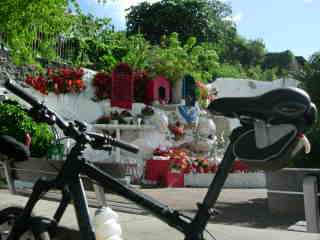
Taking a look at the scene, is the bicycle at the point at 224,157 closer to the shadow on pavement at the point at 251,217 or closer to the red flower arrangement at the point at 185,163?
the shadow on pavement at the point at 251,217

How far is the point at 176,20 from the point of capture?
47.6 metres

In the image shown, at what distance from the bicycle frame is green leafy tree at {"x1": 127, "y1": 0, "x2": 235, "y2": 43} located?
143 ft

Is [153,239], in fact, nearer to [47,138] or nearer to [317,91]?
[317,91]

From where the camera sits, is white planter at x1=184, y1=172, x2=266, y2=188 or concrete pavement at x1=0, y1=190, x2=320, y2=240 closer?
concrete pavement at x1=0, y1=190, x2=320, y2=240

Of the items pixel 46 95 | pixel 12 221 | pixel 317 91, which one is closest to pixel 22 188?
pixel 12 221

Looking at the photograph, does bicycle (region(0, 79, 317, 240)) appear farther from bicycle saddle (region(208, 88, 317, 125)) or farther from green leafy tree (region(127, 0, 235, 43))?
green leafy tree (region(127, 0, 235, 43))

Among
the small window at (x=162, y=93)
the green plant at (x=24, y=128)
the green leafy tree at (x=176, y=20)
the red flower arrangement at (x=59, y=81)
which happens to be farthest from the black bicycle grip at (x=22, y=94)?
the green leafy tree at (x=176, y=20)

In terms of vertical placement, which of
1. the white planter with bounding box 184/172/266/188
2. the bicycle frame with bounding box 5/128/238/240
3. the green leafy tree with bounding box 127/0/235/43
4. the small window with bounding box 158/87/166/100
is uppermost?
the green leafy tree with bounding box 127/0/235/43

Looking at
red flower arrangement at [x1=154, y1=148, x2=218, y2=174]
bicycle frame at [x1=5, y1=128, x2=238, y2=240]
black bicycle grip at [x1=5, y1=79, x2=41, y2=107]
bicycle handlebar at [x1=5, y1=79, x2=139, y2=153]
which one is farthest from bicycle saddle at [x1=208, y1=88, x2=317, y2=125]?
red flower arrangement at [x1=154, y1=148, x2=218, y2=174]

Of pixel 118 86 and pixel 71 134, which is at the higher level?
pixel 118 86

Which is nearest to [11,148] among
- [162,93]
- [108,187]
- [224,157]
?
[108,187]

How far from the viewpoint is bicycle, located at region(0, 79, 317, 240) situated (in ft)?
6.97

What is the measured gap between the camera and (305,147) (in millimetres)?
2250

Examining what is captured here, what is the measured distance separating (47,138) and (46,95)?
2.40 metres
